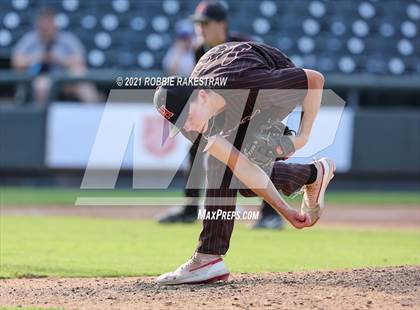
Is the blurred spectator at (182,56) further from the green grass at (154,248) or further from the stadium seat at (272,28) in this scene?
the green grass at (154,248)

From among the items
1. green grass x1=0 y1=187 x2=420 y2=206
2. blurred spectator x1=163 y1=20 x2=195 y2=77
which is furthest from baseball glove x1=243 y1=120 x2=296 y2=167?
blurred spectator x1=163 y1=20 x2=195 y2=77

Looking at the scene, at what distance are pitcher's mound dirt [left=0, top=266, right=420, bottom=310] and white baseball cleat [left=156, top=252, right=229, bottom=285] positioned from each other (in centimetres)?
6

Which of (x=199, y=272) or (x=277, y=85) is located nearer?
(x=277, y=85)

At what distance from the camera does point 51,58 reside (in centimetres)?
1409

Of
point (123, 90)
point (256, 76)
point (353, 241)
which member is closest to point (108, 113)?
point (123, 90)

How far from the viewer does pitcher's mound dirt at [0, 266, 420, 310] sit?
488 cm

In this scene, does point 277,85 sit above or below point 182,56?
above

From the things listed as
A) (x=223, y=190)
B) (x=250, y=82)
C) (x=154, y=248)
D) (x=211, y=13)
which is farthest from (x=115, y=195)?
(x=250, y=82)

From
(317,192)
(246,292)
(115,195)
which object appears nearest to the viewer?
(246,292)

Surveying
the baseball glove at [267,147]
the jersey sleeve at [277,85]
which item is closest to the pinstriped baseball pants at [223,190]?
the baseball glove at [267,147]

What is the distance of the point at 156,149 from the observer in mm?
13695

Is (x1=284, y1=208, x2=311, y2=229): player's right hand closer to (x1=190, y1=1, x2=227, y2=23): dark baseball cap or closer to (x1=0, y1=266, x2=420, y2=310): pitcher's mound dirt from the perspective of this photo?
(x1=0, y1=266, x2=420, y2=310): pitcher's mound dirt

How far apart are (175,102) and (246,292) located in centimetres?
117

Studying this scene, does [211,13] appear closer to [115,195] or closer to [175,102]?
[175,102]
